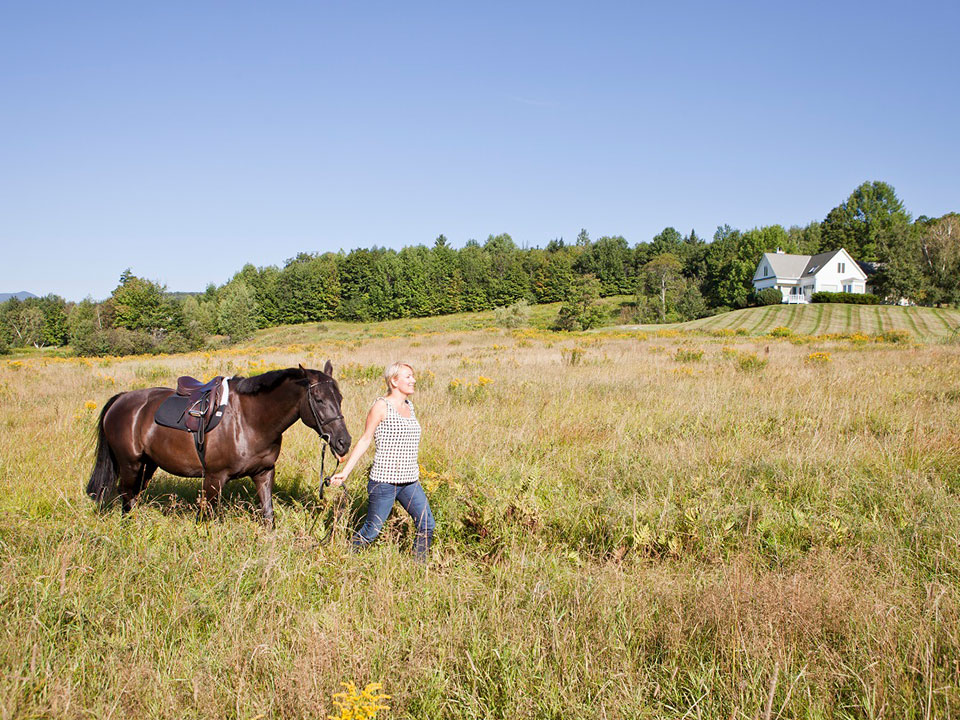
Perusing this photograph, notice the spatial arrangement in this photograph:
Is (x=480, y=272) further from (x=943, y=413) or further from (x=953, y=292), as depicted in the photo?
(x=943, y=413)

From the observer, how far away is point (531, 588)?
346 centimetres

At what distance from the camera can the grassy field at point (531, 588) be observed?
8.28ft

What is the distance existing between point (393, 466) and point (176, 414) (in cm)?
208

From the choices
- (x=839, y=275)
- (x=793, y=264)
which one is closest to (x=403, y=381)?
(x=839, y=275)

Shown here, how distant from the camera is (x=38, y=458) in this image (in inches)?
247

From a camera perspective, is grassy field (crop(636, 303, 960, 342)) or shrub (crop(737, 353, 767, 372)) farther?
grassy field (crop(636, 303, 960, 342))

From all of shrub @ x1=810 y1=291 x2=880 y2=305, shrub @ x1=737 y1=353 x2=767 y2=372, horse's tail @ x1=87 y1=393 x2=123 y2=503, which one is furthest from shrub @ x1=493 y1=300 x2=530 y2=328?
horse's tail @ x1=87 y1=393 x2=123 y2=503

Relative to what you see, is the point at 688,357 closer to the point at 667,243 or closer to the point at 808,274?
the point at 808,274

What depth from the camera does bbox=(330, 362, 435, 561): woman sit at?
13.1 ft

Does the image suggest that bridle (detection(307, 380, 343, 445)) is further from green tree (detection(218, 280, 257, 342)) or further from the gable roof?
the gable roof

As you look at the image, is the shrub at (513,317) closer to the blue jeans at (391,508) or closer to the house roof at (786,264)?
the house roof at (786,264)

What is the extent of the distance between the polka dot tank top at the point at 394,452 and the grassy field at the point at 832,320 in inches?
1404

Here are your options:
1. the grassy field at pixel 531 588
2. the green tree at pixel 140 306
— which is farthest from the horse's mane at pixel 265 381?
the green tree at pixel 140 306

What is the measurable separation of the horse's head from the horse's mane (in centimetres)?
21
